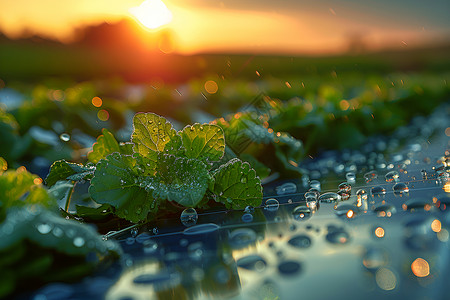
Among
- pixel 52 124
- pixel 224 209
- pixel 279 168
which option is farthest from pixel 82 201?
pixel 52 124

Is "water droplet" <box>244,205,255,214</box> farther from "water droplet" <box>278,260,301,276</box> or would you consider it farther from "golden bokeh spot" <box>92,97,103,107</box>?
"golden bokeh spot" <box>92,97,103,107</box>

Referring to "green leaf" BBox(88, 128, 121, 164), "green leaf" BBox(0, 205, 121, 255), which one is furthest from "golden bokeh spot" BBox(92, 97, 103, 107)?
"green leaf" BBox(0, 205, 121, 255)

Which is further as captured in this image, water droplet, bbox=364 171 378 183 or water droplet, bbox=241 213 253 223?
water droplet, bbox=364 171 378 183

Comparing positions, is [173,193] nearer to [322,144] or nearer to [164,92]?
[322,144]

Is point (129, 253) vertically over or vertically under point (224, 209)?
under

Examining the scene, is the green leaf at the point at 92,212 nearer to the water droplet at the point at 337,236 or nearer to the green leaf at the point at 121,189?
the green leaf at the point at 121,189

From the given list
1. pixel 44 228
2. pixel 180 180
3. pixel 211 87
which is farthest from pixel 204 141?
pixel 211 87
